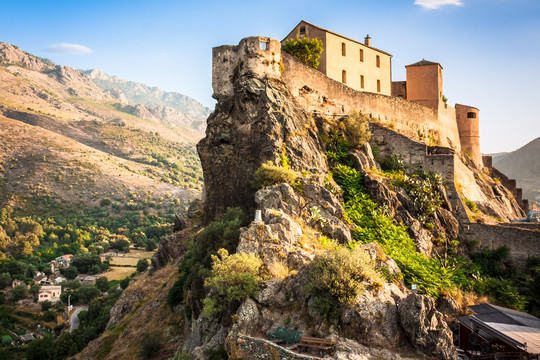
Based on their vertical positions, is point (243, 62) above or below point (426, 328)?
above

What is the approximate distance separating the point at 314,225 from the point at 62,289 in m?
74.7

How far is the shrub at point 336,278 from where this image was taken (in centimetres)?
1577

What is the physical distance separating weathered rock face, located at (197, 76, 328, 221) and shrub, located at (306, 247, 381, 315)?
8.61 m

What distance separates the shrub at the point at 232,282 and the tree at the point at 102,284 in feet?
223

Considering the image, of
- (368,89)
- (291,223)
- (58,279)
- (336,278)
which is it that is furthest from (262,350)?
(58,279)

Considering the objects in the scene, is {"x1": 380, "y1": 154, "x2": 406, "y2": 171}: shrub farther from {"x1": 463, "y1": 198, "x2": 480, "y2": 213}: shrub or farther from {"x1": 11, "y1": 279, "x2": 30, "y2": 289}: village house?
{"x1": 11, "y1": 279, "x2": 30, "y2": 289}: village house

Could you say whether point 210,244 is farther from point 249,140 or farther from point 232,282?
point 249,140

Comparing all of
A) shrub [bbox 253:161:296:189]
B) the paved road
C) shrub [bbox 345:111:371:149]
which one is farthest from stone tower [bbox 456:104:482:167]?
the paved road

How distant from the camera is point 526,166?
495 feet

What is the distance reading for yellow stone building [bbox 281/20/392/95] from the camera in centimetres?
3381

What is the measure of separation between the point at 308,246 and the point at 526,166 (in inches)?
6135

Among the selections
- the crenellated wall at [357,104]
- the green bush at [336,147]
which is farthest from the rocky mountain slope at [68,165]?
the green bush at [336,147]

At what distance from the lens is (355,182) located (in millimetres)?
27312

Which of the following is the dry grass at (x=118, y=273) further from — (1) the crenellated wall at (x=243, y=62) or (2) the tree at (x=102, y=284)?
(1) the crenellated wall at (x=243, y=62)
